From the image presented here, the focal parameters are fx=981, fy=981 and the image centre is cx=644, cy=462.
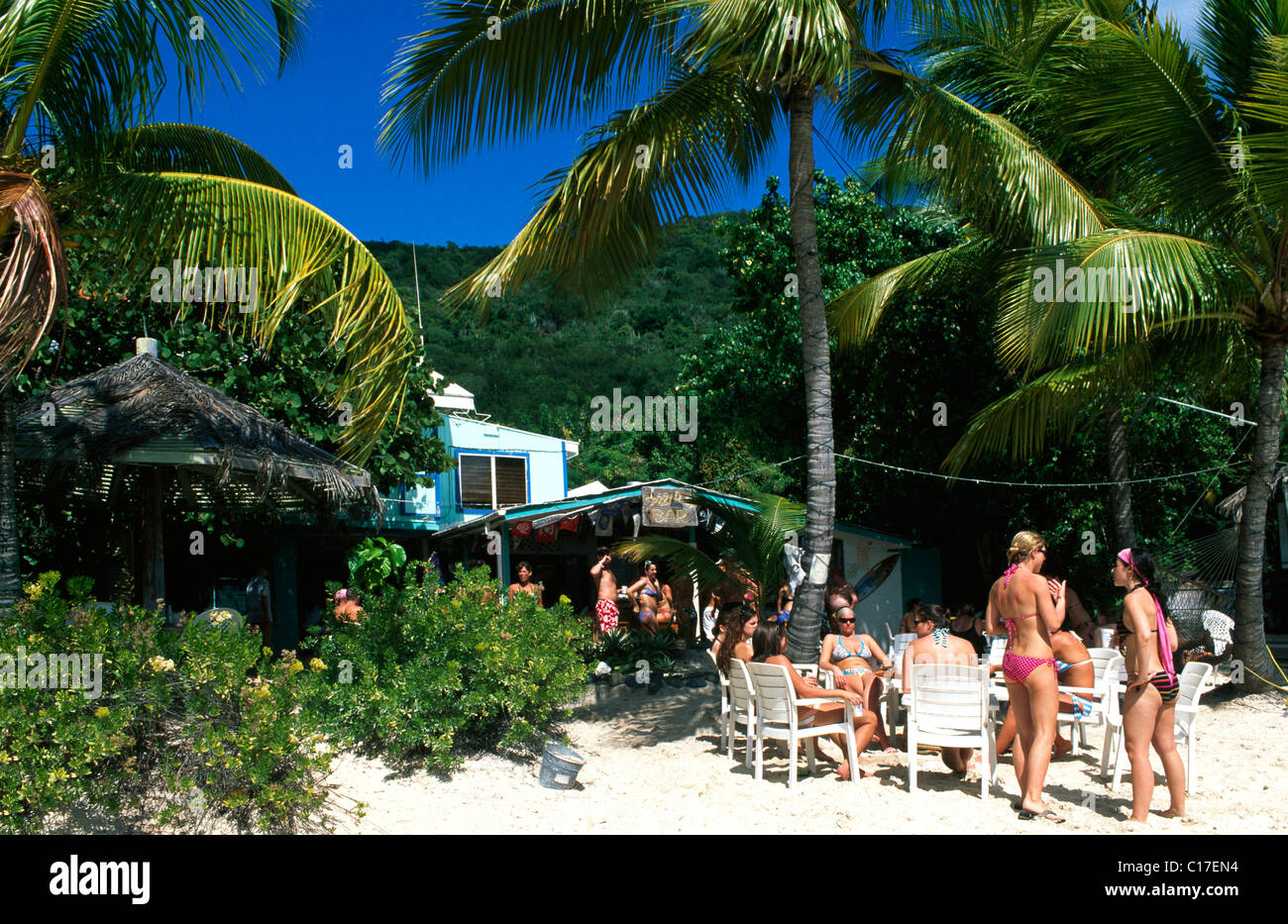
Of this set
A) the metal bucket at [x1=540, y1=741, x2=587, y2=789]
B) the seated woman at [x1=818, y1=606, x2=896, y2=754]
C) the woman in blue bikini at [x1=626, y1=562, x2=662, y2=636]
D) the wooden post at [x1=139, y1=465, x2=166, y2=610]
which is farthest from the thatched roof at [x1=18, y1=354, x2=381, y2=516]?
the woman in blue bikini at [x1=626, y1=562, x2=662, y2=636]

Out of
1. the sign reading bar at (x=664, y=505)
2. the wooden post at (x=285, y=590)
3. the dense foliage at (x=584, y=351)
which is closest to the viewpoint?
the sign reading bar at (x=664, y=505)

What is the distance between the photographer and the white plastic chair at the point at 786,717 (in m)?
6.62

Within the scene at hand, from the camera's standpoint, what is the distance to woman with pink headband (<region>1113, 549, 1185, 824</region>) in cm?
537

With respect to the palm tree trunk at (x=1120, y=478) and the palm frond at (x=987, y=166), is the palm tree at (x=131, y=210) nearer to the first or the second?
the palm frond at (x=987, y=166)

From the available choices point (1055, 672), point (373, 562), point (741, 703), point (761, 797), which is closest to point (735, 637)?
point (741, 703)

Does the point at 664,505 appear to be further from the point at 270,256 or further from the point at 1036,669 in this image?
the point at 270,256

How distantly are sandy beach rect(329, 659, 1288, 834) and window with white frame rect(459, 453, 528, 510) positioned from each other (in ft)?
42.8

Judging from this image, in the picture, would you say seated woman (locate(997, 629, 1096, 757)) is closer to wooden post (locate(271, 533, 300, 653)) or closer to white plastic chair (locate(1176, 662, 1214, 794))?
white plastic chair (locate(1176, 662, 1214, 794))

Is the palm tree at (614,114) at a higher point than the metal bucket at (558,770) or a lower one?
higher

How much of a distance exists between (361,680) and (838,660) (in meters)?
3.47

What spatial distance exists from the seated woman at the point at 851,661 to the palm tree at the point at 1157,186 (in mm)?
2922

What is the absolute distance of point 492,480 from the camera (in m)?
21.1

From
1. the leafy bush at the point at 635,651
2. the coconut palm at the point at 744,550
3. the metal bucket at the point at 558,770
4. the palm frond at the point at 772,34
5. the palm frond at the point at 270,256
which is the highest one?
the palm frond at the point at 772,34

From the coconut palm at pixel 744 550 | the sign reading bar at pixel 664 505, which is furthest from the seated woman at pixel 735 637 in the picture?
the sign reading bar at pixel 664 505
